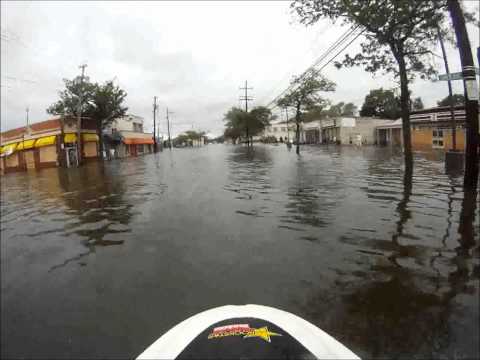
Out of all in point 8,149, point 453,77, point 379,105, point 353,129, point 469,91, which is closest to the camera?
point 469,91

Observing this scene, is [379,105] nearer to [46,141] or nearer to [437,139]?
[437,139]

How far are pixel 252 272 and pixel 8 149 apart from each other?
1855 inches

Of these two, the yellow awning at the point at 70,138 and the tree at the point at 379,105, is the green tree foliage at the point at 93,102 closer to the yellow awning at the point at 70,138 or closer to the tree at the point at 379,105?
the yellow awning at the point at 70,138

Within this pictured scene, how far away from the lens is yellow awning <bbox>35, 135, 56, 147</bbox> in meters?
34.0

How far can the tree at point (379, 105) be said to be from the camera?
68.2m

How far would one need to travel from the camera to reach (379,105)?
2783 inches

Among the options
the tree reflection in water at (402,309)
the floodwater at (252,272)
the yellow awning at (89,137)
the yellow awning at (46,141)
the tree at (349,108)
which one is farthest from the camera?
the tree at (349,108)

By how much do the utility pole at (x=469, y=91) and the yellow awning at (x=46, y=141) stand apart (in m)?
37.5

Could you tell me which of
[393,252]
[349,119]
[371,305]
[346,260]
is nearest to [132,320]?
[371,305]

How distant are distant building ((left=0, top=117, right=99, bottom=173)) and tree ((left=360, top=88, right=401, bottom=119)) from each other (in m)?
61.1

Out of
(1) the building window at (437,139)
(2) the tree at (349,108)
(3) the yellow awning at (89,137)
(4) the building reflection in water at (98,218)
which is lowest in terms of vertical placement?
(4) the building reflection in water at (98,218)

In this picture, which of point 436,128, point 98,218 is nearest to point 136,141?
point 436,128

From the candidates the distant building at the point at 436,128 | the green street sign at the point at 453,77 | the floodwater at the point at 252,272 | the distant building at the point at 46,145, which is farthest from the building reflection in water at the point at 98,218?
the distant building at the point at 436,128

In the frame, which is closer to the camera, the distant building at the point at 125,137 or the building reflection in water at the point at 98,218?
the building reflection in water at the point at 98,218
